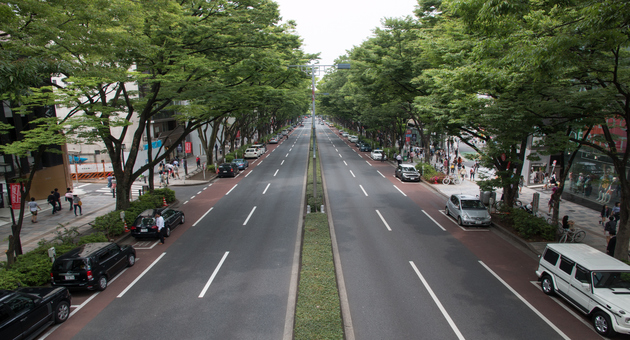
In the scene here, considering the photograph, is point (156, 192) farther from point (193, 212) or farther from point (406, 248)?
point (406, 248)

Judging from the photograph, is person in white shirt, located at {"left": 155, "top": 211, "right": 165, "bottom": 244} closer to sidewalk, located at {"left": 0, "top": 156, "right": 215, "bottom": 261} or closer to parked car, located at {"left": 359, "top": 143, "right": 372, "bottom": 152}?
sidewalk, located at {"left": 0, "top": 156, "right": 215, "bottom": 261}

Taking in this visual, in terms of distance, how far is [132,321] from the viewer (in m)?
10.5

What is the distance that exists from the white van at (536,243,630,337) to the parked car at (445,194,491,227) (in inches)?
276

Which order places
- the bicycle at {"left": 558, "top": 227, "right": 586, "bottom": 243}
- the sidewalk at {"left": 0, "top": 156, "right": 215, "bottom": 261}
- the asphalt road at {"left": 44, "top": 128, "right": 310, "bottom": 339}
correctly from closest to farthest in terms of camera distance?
the asphalt road at {"left": 44, "top": 128, "right": 310, "bottom": 339}, the bicycle at {"left": 558, "top": 227, "right": 586, "bottom": 243}, the sidewalk at {"left": 0, "top": 156, "right": 215, "bottom": 261}

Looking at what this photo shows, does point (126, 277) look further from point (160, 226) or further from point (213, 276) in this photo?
point (160, 226)

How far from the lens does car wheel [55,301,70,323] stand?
1048 centimetres

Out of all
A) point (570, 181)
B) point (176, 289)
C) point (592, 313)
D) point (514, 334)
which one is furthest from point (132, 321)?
point (570, 181)

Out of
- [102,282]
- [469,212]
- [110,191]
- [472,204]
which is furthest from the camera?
[110,191]

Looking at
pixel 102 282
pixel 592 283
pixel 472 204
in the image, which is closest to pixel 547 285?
pixel 592 283

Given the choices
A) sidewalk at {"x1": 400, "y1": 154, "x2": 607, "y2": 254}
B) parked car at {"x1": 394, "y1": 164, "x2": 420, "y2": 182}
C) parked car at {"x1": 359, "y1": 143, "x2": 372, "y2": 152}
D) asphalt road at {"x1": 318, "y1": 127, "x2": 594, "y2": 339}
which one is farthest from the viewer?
parked car at {"x1": 359, "y1": 143, "x2": 372, "y2": 152}

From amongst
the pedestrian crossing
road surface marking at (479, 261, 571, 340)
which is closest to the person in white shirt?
the pedestrian crossing

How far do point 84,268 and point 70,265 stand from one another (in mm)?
564

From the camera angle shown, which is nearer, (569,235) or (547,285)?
(547,285)

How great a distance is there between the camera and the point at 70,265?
40.2 feet
